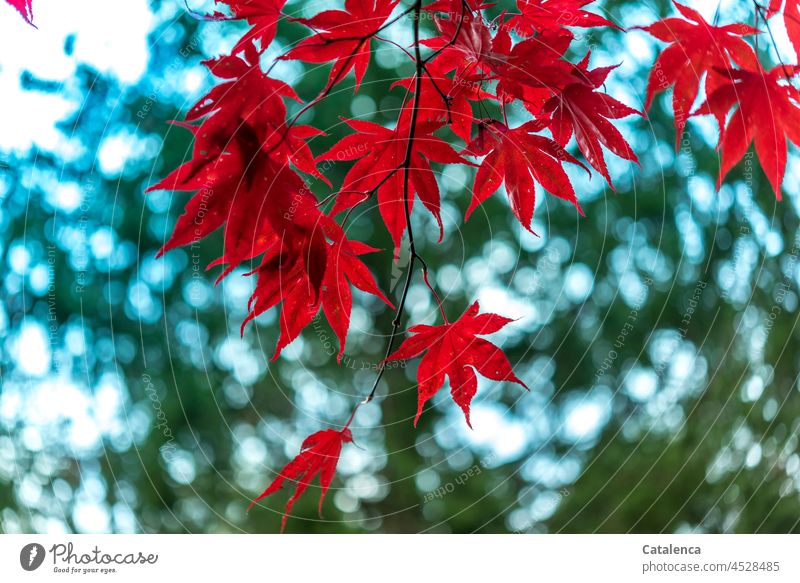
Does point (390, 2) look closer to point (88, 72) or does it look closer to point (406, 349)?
point (406, 349)

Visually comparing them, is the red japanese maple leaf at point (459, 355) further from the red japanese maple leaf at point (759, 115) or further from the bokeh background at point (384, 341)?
the bokeh background at point (384, 341)

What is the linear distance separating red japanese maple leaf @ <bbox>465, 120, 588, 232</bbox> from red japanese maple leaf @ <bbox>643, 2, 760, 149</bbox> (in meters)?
0.08

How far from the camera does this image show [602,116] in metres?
0.40

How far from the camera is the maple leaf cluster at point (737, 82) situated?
16.5 inches

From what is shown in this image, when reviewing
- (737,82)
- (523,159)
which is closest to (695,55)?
(737,82)

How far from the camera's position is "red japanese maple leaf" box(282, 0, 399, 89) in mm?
375

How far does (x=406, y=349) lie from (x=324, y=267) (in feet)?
0.28

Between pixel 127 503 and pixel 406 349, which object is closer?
pixel 406 349

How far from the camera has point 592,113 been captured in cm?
41

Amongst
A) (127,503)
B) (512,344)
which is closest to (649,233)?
(512,344)

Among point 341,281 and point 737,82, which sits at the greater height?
point 737,82

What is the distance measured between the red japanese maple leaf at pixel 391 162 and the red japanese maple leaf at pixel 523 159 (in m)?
0.02

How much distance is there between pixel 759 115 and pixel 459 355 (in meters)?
0.24

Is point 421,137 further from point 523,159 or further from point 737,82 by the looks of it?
point 737,82
